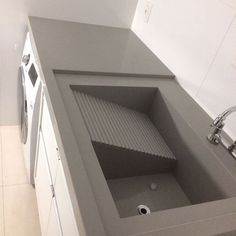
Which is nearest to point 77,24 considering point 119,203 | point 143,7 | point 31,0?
point 31,0

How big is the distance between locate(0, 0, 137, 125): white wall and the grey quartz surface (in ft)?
0.19

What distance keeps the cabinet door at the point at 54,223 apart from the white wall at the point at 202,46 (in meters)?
0.82

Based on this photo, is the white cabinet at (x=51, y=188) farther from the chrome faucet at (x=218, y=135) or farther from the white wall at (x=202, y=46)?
the white wall at (x=202, y=46)

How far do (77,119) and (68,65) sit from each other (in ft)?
1.34

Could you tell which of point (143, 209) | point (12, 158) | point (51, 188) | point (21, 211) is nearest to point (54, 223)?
point (51, 188)

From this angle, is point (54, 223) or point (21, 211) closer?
point (54, 223)

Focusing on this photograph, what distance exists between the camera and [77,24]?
5.98 ft

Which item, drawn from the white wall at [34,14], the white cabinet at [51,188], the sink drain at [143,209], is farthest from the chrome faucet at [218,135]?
the white wall at [34,14]

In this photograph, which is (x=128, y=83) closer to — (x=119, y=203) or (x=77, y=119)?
(x=77, y=119)

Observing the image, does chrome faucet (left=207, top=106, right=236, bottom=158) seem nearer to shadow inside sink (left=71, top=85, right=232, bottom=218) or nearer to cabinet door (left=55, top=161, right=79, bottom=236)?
shadow inside sink (left=71, top=85, right=232, bottom=218)

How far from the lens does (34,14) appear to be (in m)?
1.72

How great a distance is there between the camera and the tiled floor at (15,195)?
1.66 m

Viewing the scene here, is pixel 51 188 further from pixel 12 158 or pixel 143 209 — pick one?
pixel 12 158

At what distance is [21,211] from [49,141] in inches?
30.8
